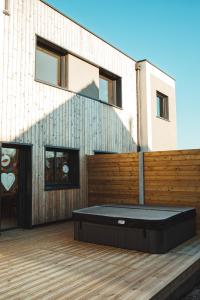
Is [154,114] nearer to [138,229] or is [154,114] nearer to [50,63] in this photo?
[50,63]

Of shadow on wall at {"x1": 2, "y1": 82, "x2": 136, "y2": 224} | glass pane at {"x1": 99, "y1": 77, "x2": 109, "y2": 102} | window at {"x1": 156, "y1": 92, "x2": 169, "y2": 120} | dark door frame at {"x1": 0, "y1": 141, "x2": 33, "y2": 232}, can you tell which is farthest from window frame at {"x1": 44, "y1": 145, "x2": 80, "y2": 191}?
window at {"x1": 156, "y1": 92, "x2": 169, "y2": 120}

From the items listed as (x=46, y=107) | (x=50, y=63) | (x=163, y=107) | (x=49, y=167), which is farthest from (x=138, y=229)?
(x=163, y=107)

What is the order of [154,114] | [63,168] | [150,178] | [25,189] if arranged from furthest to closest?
1. [154,114]
2. [63,168]
3. [150,178]
4. [25,189]

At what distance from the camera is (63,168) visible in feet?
27.2

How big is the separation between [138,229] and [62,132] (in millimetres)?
4101

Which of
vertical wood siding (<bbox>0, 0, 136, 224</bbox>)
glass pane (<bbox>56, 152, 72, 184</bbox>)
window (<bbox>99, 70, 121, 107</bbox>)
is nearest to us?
vertical wood siding (<bbox>0, 0, 136, 224</bbox>)

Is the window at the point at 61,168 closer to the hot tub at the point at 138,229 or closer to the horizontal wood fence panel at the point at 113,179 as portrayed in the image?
the horizontal wood fence panel at the point at 113,179

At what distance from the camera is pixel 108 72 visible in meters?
10.3

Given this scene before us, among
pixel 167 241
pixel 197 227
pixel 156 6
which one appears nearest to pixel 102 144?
pixel 197 227

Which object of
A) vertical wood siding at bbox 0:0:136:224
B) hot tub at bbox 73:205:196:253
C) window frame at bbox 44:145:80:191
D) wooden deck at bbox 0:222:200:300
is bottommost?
wooden deck at bbox 0:222:200:300

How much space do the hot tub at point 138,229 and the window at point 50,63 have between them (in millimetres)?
4234

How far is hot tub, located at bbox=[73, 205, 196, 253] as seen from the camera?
4707 mm

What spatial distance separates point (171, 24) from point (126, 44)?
93.9 inches

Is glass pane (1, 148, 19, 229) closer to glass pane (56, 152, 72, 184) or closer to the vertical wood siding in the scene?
the vertical wood siding
